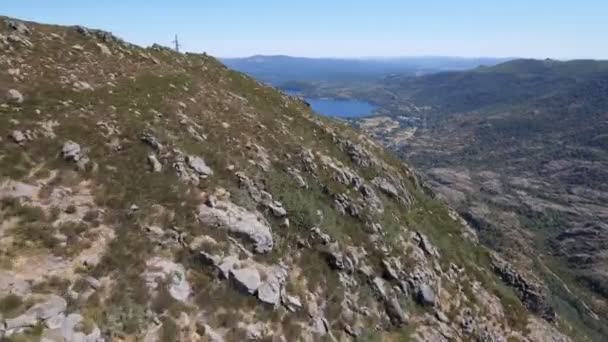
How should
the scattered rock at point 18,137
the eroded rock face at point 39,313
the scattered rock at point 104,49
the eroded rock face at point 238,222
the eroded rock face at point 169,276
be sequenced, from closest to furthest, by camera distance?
the eroded rock face at point 39,313
the eroded rock face at point 169,276
the scattered rock at point 18,137
the eroded rock face at point 238,222
the scattered rock at point 104,49

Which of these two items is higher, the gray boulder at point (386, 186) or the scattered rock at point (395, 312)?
the gray boulder at point (386, 186)

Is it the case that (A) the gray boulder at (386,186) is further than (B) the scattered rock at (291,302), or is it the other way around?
(A) the gray boulder at (386,186)

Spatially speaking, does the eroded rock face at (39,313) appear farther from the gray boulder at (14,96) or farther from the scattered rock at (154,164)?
the gray boulder at (14,96)

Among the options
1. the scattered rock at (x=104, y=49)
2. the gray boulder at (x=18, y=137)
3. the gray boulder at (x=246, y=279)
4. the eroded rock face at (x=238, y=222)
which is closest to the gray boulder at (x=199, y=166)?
the eroded rock face at (x=238, y=222)

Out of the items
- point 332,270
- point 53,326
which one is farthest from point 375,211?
point 53,326

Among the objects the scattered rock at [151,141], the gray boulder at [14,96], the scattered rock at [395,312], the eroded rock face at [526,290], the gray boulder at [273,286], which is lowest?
the eroded rock face at [526,290]
